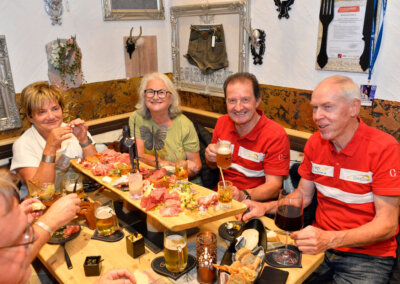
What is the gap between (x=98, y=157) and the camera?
7.64ft

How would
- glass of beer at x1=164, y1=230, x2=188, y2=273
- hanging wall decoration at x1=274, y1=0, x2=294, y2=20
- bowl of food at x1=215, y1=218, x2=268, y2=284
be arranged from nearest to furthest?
bowl of food at x1=215, y1=218, x2=268, y2=284, glass of beer at x1=164, y1=230, x2=188, y2=273, hanging wall decoration at x1=274, y1=0, x2=294, y2=20

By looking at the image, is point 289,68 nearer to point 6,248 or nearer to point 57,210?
point 57,210

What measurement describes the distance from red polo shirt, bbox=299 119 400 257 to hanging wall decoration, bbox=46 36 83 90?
2695 millimetres

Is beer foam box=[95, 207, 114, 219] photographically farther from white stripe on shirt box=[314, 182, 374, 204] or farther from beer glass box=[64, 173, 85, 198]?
white stripe on shirt box=[314, 182, 374, 204]

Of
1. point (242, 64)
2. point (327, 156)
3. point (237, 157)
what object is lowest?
point (237, 157)

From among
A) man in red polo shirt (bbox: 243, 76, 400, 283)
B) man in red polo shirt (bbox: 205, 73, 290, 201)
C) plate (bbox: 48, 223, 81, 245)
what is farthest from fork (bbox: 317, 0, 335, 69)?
plate (bbox: 48, 223, 81, 245)

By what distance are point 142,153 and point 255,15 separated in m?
1.87

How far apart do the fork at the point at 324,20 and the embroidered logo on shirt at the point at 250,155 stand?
1.13 metres

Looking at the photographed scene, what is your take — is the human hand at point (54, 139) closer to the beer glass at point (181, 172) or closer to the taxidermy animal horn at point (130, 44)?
the beer glass at point (181, 172)

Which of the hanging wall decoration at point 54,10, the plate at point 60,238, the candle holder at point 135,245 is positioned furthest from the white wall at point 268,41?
the candle holder at point 135,245

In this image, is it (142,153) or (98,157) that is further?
(142,153)

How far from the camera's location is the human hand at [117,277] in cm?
134

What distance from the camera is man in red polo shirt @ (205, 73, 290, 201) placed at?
94.0 inches

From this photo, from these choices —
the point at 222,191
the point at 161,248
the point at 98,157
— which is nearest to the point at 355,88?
the point at 222,191
